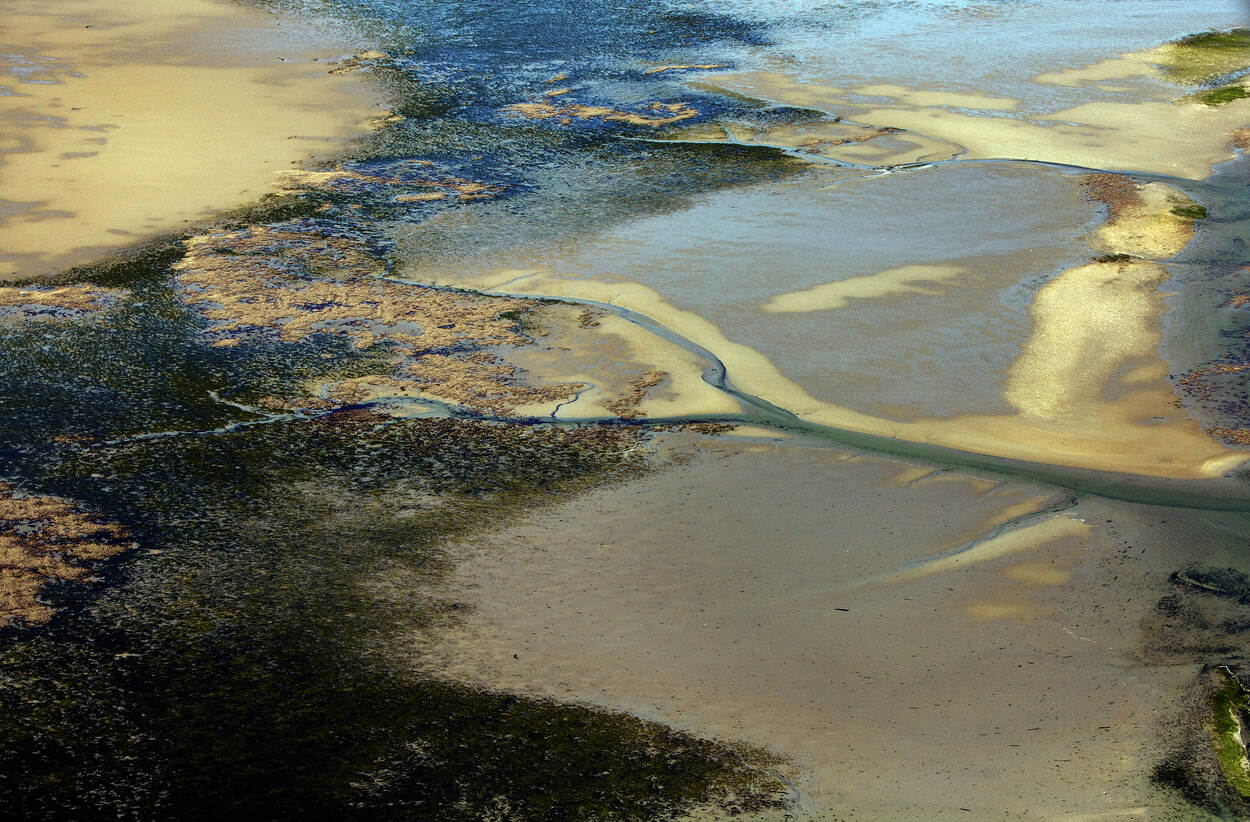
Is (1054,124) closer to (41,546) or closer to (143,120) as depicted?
(143,120)

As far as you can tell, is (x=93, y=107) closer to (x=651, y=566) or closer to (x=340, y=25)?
(x=340, y=25)

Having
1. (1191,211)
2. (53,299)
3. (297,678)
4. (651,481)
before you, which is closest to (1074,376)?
(651,481)

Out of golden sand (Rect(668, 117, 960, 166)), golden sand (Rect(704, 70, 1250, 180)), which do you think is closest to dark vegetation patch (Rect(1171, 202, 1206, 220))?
golden sand (Rect(704, 70, 1250, 180))

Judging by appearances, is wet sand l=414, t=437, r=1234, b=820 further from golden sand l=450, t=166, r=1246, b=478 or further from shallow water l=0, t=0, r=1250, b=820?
golden sand l=450, t=166, r=1246, b=478

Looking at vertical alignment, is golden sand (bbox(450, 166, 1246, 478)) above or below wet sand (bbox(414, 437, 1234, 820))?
above

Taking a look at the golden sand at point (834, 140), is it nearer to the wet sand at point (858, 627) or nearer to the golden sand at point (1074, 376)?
the golden sand at point (1074, 376)

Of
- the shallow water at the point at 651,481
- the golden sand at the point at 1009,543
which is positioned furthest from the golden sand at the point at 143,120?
the golden sand at the point at 1009,543
